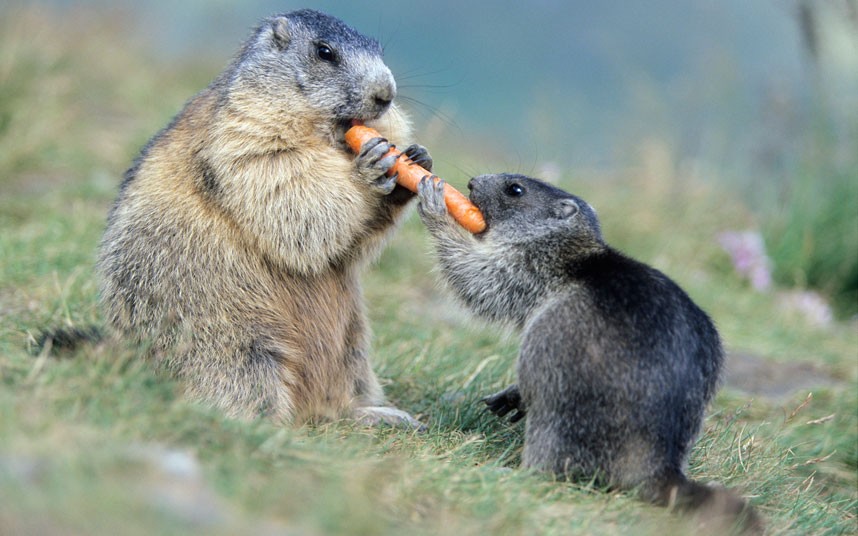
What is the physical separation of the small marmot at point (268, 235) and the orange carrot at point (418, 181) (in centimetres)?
8

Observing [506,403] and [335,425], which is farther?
[506,403]

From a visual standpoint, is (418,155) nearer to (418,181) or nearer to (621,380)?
(418,181)

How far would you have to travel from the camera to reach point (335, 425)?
4.62 meters

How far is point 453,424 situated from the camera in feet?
15.9

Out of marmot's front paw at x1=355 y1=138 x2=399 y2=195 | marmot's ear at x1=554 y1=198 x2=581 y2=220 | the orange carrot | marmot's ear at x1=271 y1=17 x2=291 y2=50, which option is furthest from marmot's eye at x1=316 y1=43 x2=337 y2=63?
marmot's ear at x1=554 y1=198 x2=581 y2=220

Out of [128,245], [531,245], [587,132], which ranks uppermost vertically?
[587,132]

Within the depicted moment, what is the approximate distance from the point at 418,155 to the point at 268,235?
0.90 metres

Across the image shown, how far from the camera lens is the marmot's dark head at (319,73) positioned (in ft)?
16.1

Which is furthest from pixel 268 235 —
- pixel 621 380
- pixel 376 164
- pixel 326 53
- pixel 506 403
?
pixel 621 380

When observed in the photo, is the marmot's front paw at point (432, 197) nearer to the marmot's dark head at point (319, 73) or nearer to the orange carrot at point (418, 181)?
the orange carrot at point (418, 181)

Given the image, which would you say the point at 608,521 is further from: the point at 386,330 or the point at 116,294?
the point at 386,330

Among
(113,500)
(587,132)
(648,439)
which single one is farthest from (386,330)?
(587,132)

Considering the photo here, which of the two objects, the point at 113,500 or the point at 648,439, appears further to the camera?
the point at 648,439

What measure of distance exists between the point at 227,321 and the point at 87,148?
6.15 metres
